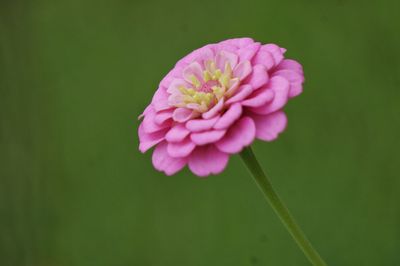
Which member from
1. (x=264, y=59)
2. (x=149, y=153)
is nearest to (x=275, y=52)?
(x=264, y=59)

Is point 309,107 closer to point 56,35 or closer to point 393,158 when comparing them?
point 393,158

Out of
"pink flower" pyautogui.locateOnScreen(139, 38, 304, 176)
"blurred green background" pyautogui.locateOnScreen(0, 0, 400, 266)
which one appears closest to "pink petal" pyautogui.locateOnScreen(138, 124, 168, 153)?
"pink flower" pyautogui.locateOnScreen(139, 38, 304, 176)

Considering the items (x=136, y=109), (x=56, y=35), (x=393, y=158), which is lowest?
(x=393, y=158)

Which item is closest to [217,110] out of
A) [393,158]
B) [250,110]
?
[250,110]

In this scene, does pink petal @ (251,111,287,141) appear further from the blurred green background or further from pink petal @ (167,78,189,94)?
the blurred green background

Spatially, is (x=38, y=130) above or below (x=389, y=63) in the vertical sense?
above

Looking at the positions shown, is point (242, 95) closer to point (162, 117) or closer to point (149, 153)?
point (162, 117)
